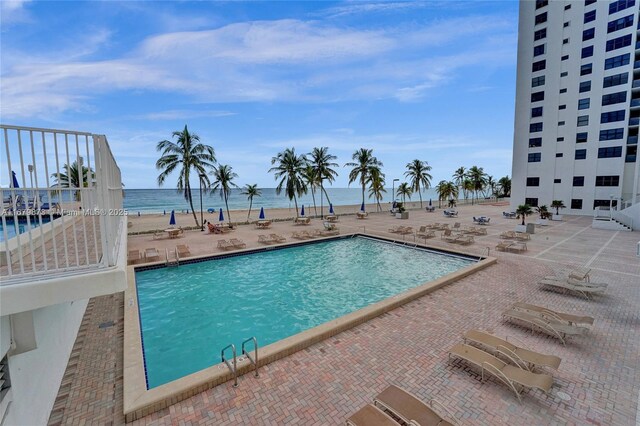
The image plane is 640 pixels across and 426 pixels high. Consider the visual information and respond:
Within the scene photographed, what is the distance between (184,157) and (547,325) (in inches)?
903

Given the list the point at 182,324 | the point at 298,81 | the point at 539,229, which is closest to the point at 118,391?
the point at 182,324

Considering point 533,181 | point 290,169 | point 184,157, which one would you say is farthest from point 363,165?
point 533,181

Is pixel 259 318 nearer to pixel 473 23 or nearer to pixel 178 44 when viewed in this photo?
pixel 178 44

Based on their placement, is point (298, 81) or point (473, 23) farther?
point (298, 81)

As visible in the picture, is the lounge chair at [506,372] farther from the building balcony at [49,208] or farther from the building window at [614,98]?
the building window at [614,98]

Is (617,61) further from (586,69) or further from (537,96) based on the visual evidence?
(537,96)

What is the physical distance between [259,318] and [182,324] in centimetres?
227

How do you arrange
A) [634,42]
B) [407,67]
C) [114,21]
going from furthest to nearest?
[407,67]
[634,42]
[114,21]

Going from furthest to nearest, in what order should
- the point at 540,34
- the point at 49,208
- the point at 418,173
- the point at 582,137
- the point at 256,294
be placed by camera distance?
the point at 418,173
the point at 540,34
the point at 582,137
the point at 256,294
the point at 49,208

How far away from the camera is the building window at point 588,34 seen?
31.5 metres

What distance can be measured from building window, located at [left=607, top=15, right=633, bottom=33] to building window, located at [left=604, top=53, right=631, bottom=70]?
10.1ft

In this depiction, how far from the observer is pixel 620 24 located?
29.7 metres

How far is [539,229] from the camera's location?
22.6 meters

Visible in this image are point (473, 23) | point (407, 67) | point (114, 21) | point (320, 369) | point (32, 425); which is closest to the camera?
point (32, 425)
